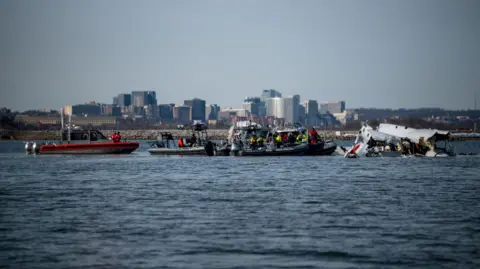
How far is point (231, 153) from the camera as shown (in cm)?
8512

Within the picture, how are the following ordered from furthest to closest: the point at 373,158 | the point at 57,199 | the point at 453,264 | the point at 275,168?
the point at 373,158, the point at 275,168, the point at 57,199, the point at 453,264

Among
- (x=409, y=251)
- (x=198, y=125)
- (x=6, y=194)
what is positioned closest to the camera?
(x=409, y=251)

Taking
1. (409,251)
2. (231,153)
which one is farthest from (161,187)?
(231,153)

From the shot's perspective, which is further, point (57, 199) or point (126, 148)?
point (126, 148)

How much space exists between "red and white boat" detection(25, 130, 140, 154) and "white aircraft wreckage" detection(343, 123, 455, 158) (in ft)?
85.0

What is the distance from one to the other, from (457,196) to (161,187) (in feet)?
53.1

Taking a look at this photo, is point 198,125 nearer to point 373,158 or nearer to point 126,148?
point 126,148

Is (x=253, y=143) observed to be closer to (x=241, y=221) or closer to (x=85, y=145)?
(x=85, y=145)

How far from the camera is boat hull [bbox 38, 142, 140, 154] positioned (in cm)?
9106

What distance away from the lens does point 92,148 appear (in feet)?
299

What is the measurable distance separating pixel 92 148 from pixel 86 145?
2.59 feet

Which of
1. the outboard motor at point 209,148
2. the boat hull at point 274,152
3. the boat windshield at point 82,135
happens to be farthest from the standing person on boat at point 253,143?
the boat windshield at point 82,135

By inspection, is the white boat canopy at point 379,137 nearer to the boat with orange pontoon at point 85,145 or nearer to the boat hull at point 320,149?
the boat hull at point 320,149

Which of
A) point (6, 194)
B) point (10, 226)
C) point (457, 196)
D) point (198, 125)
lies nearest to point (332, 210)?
point (457, 196)
